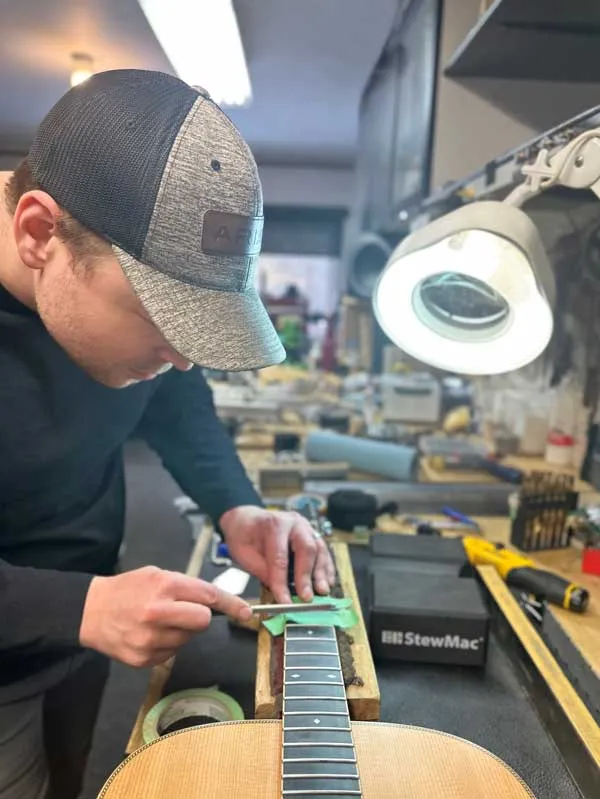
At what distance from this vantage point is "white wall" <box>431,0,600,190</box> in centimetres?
154

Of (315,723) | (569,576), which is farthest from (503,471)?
(315,723)

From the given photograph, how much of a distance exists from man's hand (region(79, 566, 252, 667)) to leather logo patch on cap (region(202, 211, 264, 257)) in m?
0.39

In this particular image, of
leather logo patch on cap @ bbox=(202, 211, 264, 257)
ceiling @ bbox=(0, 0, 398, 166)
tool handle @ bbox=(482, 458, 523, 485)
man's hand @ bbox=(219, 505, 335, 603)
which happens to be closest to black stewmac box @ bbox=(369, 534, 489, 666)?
man's hand @ bbox=(219, 505, 335, 603)

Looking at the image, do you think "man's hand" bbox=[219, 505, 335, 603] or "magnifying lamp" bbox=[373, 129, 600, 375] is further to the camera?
"man's hand" bbox=[219, 505, 335, 603]

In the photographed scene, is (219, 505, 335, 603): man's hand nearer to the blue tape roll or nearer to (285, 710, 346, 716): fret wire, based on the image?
(285, 710, 346, 716): fret wire

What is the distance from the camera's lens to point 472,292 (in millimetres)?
1084

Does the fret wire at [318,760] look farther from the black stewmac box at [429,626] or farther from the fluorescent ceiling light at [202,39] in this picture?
the fluorescent ceiling light at [202,39]

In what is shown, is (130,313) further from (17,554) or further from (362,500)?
(362,500)

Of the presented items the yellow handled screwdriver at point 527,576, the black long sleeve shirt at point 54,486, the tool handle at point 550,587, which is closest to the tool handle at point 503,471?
the yellow handled screwdriver at point 527,576

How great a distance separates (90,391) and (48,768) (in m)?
0.62

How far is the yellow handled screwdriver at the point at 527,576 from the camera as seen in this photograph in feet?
3.56

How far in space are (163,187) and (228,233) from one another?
91 mm

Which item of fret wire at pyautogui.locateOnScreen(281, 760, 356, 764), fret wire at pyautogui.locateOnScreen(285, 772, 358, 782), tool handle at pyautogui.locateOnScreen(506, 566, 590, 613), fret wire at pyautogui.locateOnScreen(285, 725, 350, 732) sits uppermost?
tool handle at pyautogui.locateOnScreen(506, 566, 590, 613)

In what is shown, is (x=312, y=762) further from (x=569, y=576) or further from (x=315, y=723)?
(x=569, y=576)
